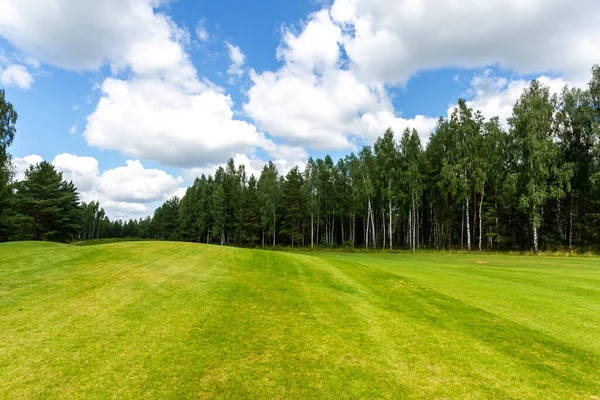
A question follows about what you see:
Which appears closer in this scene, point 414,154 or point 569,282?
point 569,282

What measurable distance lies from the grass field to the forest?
37871 millimetres

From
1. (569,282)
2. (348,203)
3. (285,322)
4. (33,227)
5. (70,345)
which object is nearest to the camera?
(70,345)

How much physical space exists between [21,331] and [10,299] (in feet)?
10.5

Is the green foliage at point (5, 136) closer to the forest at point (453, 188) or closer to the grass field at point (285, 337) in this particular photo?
the forest at point (453, 188)

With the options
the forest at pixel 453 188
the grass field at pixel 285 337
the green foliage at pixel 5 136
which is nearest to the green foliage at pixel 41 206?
the forest at pixel 453 188

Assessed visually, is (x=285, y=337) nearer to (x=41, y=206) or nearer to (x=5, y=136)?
(x=5, y=136)

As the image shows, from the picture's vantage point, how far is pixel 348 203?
6825 cm

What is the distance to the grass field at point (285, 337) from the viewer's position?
517 cm

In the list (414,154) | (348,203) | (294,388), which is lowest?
(294,388)

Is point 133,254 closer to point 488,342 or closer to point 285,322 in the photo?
point 285,322

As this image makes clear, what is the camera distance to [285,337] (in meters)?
7.33

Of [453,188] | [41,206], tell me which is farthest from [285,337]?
[41,206]

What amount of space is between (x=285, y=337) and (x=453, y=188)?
1819 inches

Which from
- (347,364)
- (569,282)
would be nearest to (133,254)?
(347,364)
